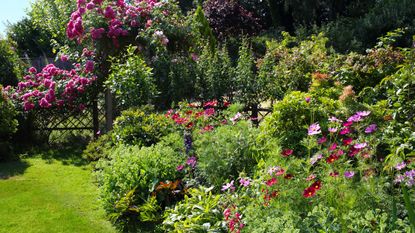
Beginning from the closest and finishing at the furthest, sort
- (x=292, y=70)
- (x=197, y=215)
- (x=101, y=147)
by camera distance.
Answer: (x=197, y=215) < (x=101, y=147) < (x=292, y=70)

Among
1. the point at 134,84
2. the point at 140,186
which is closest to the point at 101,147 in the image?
the point at 134,84

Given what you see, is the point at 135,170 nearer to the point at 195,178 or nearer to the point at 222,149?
the point at 195,178

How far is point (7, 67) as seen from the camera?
10.3m

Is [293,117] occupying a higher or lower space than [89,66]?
lower

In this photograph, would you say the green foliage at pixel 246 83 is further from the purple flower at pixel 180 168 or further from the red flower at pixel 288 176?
the red flower at pixel 288 176

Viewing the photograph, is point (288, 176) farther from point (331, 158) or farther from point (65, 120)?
point (65, 120)

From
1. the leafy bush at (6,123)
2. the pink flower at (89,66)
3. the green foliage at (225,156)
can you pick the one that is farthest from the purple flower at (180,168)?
the pink flower at (89,66)

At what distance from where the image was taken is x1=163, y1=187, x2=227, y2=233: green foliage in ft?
11.4

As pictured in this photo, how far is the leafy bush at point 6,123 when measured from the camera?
7.73m

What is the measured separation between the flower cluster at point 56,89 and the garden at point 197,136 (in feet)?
0.09

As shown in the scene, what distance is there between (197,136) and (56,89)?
520cm

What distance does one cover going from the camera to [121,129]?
5.82m

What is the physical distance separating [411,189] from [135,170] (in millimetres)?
2698

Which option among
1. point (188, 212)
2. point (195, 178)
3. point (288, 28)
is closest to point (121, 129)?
point (195, 178)
